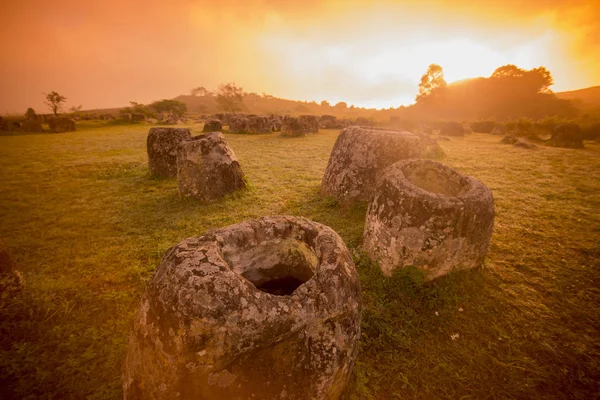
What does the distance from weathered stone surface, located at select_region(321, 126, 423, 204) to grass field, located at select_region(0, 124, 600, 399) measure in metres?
0.53

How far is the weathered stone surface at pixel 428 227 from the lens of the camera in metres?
3.56

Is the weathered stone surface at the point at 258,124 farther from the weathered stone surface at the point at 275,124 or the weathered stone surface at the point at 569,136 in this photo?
the weathered stone surface at the point at 569,136

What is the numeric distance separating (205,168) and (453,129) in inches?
963

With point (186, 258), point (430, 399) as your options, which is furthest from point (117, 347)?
point (430, 399)

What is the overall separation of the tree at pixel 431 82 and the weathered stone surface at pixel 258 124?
47528 millimetres

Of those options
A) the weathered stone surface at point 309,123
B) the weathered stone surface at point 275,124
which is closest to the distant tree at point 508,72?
the weathered stone surface at point 309,123

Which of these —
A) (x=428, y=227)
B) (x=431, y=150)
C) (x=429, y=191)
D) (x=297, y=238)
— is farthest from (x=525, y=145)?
(x=297, y=238)

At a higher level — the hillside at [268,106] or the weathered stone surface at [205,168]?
the hillside at [268,106]

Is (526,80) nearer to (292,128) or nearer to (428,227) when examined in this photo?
(292,128)

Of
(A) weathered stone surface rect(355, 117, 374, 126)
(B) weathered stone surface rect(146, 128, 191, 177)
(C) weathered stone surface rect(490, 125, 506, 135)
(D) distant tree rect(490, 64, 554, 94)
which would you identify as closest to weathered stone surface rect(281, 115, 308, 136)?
(B) weathered stone surface rect(146, 128, 191, 177)

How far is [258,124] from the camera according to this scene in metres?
21.6

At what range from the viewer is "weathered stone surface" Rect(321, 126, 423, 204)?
607 centimetres

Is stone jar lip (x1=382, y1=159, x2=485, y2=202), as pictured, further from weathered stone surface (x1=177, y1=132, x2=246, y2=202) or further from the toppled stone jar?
weathered stone surface (x1=177, y1=132, x2=246, y2=202)

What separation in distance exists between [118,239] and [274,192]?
154 inches
